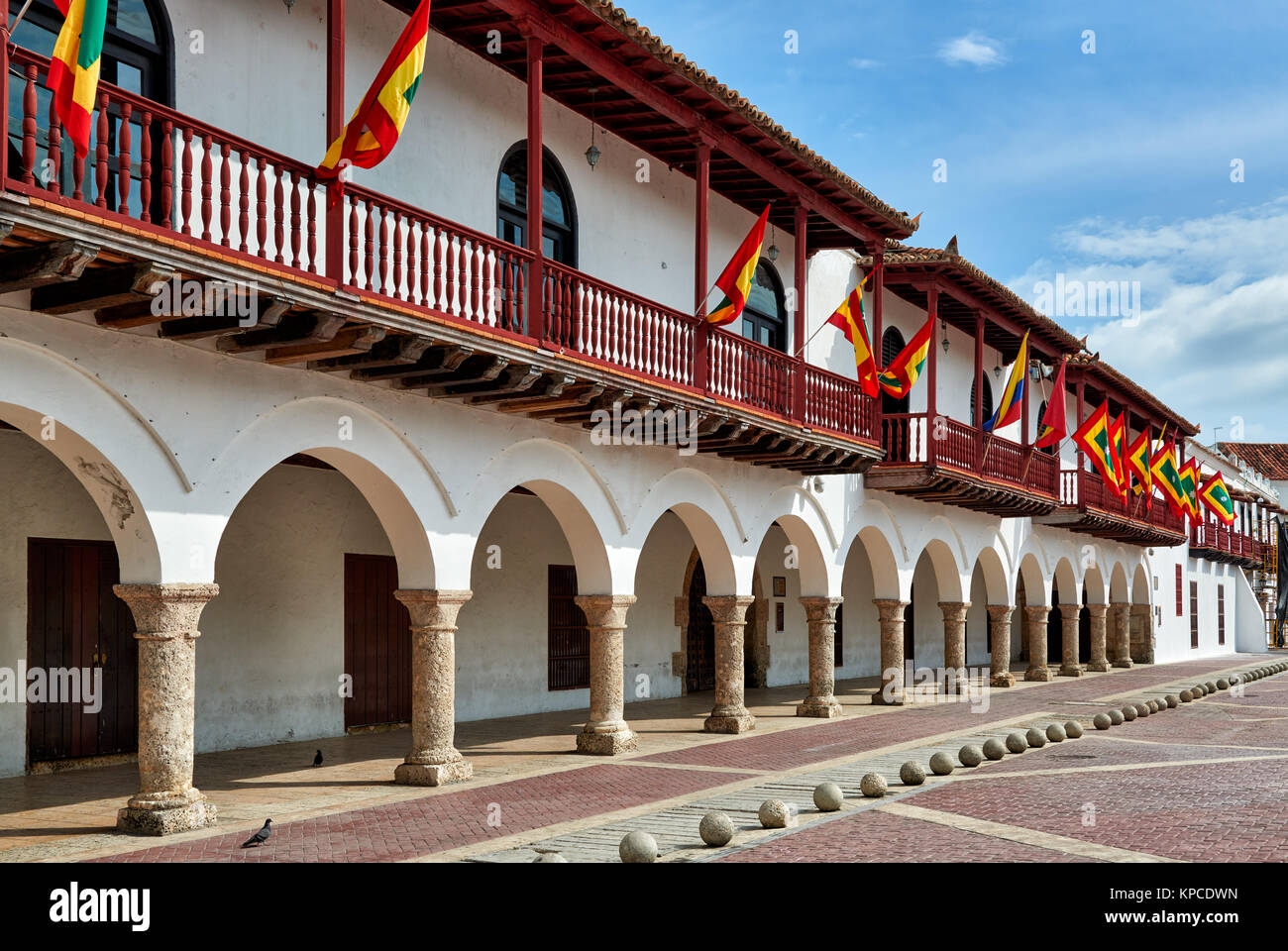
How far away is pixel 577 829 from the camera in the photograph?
9234 millimetres

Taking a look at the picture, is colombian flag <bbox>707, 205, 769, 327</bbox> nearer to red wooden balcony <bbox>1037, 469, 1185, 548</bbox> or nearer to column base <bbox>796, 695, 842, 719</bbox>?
column base <bbox>796, 695, 842, 719</bbox>

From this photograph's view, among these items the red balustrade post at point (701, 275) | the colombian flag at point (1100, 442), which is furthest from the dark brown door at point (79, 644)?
the colombian flag at point (1100, 442)

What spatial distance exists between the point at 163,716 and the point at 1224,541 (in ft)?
143

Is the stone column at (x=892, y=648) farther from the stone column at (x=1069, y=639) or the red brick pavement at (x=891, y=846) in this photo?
the red brick pavement at (x=891, y=846)

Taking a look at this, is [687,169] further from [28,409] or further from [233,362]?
[28,409]

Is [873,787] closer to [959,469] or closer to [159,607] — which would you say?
[159,607]

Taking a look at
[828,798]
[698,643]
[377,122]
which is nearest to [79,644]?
[377,122]

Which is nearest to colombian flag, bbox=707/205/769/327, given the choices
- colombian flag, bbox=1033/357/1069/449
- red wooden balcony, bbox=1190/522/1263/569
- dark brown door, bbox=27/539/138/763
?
dark brown door, bbox=27/539/138/763

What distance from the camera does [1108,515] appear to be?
28.8m

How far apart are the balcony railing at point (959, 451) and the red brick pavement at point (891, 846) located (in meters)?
11.0

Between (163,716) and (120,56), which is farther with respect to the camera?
(120,56)

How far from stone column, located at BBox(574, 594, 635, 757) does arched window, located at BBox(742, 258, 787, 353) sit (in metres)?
5.51

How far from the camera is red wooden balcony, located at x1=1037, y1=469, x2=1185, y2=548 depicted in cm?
2706
